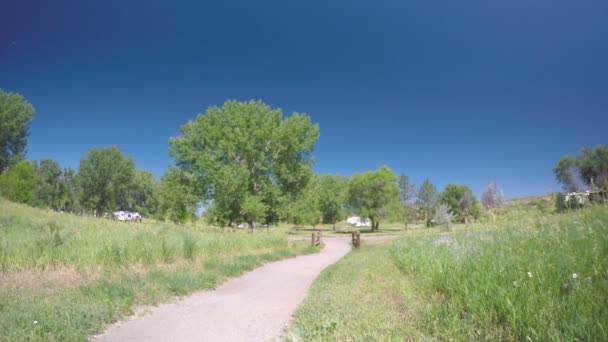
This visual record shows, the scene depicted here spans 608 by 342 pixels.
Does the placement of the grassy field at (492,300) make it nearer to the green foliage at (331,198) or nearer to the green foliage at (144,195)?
the green foliage at (331,198)

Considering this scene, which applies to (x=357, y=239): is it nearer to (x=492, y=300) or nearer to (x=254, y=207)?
(x=254, y=207)

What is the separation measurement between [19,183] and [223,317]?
65.5m

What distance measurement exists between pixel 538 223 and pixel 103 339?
9406mm

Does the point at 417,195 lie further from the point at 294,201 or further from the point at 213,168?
the point at 213,168

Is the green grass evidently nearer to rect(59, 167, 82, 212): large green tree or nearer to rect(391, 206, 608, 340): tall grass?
rect(391, 206, 608, 340): tall grass

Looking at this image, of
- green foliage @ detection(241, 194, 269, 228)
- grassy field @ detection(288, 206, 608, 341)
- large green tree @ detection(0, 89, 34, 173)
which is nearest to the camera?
grassy field @ detection(288, 206, 608, 341)

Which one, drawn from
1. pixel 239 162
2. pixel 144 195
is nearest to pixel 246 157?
pixel 239 162

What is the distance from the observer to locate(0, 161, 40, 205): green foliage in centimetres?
4672

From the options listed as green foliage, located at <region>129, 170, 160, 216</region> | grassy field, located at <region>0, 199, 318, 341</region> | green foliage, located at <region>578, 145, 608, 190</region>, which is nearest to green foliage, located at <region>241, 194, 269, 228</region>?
grassy field, located at <region>0, 199, 318, 341</region>

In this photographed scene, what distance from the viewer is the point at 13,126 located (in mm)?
34438

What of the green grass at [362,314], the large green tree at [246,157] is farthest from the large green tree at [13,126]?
the green grass at [362,314]

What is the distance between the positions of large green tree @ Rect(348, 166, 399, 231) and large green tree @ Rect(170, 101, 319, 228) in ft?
84.4

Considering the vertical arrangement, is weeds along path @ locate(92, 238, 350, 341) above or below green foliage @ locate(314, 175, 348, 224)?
below

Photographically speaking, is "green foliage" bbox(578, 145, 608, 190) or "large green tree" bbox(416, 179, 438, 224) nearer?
"green foliage" bbox(578, 145, 608, 190)
